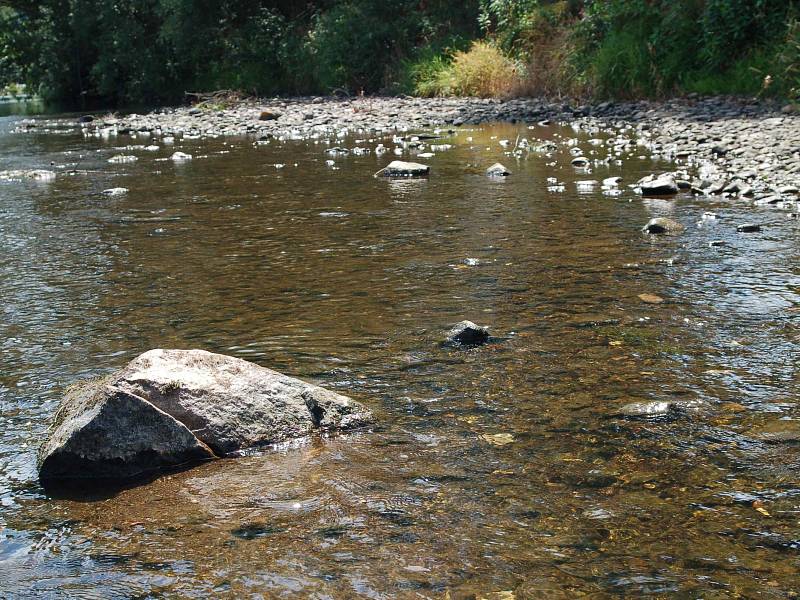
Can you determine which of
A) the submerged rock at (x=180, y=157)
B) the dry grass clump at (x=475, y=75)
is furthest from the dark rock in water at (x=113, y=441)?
the dry grass clump at (x=475, y=75)

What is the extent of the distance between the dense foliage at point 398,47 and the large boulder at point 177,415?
487 inches

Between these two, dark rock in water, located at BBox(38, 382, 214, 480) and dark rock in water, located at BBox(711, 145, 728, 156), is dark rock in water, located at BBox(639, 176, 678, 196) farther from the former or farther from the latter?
dark rock in water, located at BBox(38, 382, 214, 480)

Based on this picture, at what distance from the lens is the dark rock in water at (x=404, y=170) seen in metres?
11.8

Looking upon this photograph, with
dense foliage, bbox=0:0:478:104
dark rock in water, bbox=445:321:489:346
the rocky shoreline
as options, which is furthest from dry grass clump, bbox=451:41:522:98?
dark rock in water, bbox=445:321:489:346

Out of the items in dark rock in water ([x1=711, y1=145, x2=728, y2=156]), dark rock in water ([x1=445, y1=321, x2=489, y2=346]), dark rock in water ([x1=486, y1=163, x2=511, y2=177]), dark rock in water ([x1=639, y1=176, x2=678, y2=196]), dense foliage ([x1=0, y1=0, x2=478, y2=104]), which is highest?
dense foliage ([x1=0, y1=0, x2=478, y2=104])

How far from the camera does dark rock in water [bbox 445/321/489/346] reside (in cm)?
496

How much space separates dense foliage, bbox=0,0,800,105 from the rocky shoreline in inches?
34.0

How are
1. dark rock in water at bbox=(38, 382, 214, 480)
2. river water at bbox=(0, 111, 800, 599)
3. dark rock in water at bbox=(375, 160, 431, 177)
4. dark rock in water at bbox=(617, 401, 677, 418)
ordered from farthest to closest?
dark rock in water at bbox=(375, 160, 431, 177) → dark rock in water at bbox=(617, 401, 677, 418) → dark rock in water at bbox=(38, 382, 214, 480) → river water at bbox=(0, 111, 800, 599)

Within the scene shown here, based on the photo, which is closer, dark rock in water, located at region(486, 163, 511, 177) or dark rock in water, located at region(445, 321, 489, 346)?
dark rock in water, located at region(445, 321, 489, 346)

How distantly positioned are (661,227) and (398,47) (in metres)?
22.8

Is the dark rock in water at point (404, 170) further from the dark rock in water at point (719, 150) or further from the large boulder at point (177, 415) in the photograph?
the large boulder at point (177, 415)

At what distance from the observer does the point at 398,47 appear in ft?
95.0

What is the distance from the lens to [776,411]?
3.88 m

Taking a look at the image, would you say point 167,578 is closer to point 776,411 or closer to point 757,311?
point 776,411
